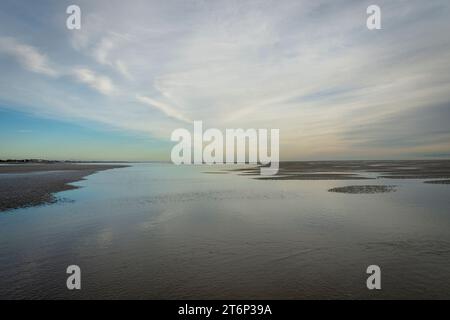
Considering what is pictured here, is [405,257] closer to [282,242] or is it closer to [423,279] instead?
[423,279]

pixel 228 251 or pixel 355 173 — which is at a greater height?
pixel 355 173

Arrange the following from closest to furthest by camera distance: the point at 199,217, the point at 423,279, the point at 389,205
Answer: the point at 423,279, the point at 199,217, the point at 389,205

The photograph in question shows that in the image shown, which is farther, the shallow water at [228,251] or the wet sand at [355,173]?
the wet sand at [355,173]

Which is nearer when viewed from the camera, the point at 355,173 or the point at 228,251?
the point at 228,251

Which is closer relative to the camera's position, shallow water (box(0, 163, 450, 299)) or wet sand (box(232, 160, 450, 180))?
shallow water (box(0, 163, 450, 299))

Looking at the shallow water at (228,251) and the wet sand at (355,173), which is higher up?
the wet sand at (355,173)
